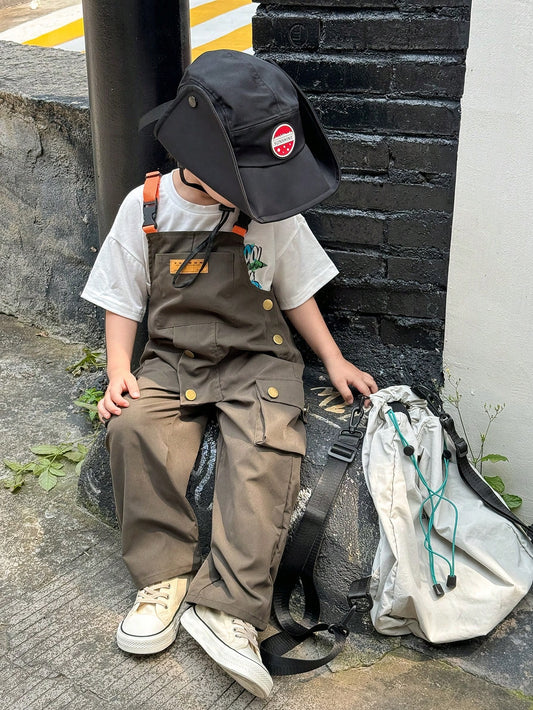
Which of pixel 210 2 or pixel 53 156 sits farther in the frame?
pixel 210 2

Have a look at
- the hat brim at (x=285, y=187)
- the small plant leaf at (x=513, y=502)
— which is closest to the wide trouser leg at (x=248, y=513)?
the hat brim at (x=285, y=187)

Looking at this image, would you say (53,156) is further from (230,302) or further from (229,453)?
(229,453)

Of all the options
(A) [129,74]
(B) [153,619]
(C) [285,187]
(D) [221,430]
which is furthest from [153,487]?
(A) [129,74]

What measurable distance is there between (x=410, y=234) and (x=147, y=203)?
798 millimetres

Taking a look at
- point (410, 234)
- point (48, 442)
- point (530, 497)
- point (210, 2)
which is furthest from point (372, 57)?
point (210, 2)

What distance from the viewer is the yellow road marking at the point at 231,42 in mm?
5605

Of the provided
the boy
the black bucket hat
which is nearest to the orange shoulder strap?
the boy

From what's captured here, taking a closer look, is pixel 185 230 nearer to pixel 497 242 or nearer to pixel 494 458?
pixel 497 242

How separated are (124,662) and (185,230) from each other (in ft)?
3.85

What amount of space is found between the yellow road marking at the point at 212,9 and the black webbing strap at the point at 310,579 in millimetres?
4793

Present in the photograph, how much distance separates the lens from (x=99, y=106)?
2947 millimetres

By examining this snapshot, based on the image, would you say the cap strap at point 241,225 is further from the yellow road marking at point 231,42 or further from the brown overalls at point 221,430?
the yellow road marking at point 231,42

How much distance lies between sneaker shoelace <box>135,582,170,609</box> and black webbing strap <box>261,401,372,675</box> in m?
0.29

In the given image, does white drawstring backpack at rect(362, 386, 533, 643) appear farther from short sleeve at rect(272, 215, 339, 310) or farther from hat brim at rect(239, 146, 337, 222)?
hat brim at rect(239, 146, 337, 222)
